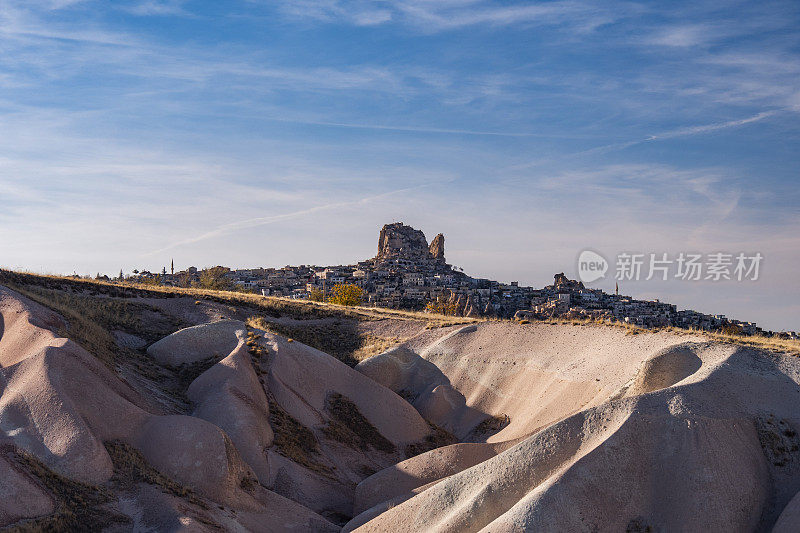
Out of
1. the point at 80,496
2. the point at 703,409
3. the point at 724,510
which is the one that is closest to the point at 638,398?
the point at 703,409

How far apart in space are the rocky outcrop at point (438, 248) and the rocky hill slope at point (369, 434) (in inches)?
5750

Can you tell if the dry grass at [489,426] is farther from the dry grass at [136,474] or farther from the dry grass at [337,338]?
the dry grass at [136,474]

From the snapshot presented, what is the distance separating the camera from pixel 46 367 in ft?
72.3

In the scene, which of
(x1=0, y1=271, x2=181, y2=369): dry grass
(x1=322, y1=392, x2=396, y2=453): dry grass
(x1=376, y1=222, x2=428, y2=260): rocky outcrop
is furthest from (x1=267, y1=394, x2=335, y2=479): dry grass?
(x1=376, y1=222, x2=428, y2=260): rocky outcrop

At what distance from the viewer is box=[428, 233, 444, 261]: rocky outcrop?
18529 cm

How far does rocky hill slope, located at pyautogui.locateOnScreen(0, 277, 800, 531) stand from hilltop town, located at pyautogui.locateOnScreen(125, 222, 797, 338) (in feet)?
139

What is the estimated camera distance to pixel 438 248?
18600 cm

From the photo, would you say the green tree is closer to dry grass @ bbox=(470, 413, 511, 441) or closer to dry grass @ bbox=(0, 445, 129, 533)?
dry grass @ bbox=(470, 413, 511, 441)

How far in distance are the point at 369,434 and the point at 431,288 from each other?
100201mm

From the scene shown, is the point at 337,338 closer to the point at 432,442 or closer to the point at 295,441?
the point at 432,442

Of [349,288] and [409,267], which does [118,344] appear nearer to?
[349,288]

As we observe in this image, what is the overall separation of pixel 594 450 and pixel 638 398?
279 cm

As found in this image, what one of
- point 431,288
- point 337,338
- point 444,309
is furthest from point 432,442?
point 431,288

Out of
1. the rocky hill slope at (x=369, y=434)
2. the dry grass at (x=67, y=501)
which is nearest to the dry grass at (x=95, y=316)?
the rocky hill slope at (x=369, y=434)
